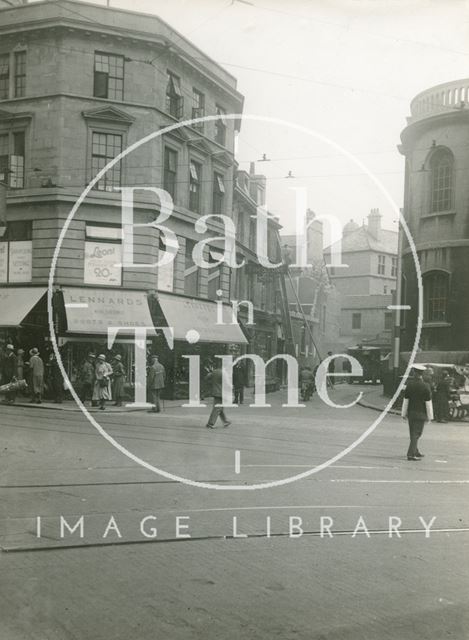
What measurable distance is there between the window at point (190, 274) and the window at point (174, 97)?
4.68 meters

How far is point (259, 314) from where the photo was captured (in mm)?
40156

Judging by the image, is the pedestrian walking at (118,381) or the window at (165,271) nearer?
the pedestrian walking at (118,381)

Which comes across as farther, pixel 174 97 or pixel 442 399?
pixel 174 97

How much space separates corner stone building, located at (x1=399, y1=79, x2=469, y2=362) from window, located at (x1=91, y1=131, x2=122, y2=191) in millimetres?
10166

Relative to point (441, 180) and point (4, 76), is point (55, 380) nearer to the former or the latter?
point (4, 76)

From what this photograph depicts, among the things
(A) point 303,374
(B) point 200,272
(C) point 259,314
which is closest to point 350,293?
(C) point 259,314

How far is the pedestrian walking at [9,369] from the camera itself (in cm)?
2138

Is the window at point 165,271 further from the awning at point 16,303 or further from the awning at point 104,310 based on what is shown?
the awning at point 16,303

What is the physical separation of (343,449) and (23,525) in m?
8.02

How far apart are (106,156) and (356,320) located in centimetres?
4958

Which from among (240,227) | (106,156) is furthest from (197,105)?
(240,227)

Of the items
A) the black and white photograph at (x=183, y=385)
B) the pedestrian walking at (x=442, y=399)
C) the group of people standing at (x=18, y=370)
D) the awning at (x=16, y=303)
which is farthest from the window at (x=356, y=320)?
the group of people standing at (x=18, y=370)

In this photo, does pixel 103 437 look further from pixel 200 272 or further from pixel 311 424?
pixel 200 272

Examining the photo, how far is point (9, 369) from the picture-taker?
2169 centimetres
